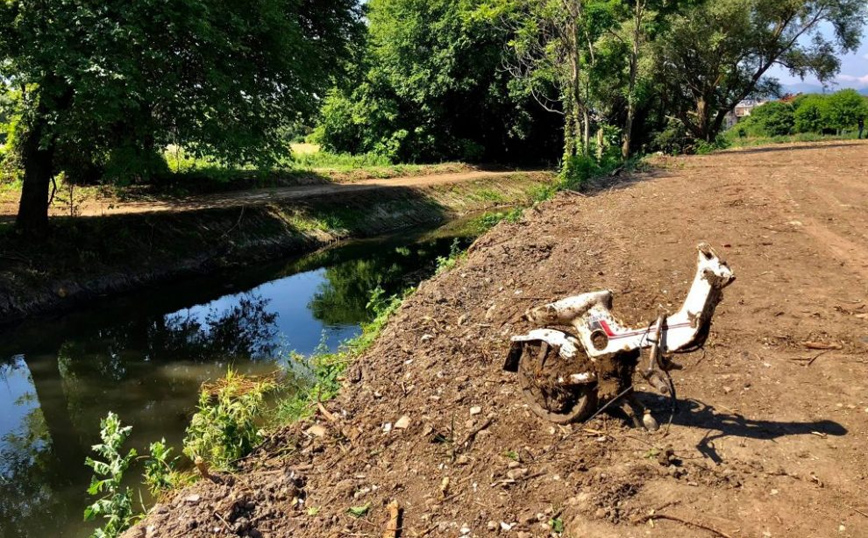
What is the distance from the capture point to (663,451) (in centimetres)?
412

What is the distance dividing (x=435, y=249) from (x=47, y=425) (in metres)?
12.1

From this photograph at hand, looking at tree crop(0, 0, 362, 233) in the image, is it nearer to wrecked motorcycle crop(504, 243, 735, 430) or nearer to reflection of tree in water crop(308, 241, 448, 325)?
reflection of tree in water crop(308, 241, 448, 325)

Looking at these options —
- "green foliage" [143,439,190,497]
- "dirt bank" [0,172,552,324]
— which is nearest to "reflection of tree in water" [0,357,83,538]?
"green foliage" [143,439,190,497]

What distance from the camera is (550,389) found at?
15.2 ft

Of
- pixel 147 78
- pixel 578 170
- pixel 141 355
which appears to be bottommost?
pixel 141 355

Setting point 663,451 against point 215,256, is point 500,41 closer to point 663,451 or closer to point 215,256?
point 215,256

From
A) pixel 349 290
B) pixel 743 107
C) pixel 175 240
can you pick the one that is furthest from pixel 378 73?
pixel 743 107

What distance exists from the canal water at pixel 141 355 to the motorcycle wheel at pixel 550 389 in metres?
4.24

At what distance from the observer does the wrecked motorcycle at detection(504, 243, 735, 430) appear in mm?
4086

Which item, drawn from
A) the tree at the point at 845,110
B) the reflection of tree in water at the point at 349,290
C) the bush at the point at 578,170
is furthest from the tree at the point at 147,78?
the tree at the point at 845,110

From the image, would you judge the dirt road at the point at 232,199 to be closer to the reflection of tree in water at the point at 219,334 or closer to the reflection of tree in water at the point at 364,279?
the reflection of tree in water at the point at 364,279

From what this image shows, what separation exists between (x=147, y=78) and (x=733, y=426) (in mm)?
11398

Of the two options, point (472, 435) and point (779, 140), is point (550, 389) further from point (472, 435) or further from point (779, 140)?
point (779, 140)

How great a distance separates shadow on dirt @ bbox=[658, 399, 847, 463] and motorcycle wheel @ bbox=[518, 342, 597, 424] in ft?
1.90
